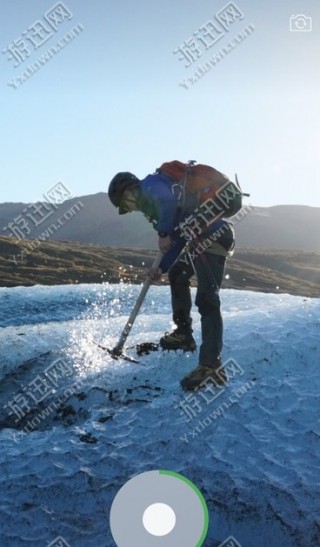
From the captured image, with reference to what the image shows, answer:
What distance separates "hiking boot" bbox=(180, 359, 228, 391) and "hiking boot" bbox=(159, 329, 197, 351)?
128cm

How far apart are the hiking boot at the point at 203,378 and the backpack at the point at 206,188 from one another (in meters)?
2.20

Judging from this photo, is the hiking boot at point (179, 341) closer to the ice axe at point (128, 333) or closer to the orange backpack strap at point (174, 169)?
the ice axe at point (128, 333)

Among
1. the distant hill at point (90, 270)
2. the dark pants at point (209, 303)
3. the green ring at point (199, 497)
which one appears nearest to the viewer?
the green ring at point (199, 497)

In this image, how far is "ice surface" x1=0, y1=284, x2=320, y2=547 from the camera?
4641mm

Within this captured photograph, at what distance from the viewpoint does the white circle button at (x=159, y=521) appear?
13.9ft

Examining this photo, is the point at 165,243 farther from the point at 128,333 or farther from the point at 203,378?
the point at 203,378

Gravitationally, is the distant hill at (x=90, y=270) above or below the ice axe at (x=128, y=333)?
below

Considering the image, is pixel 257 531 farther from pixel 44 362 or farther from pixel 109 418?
pixel 44 362

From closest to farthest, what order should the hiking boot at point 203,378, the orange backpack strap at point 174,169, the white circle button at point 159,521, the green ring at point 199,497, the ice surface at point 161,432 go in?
1. the white circle button at point 159,521
2. the green ring at point 199,497
3. the ice surface at point 161,432
4. the hiking boot at point 203,378
5. the orange backpack strap at point 174,169

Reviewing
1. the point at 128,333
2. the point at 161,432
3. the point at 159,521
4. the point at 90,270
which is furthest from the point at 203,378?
the point at 90,270

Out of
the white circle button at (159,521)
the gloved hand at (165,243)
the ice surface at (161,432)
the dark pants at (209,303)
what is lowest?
the ice surface at (161,432)

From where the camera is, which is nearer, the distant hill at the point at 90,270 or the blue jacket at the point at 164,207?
the blue jacket at the point at 164,207

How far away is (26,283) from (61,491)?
41.3 metres

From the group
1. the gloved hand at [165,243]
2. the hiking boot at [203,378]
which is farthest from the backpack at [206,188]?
the hiking boot at [203,378]
